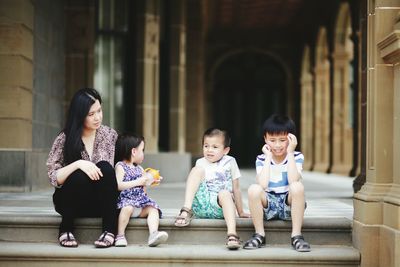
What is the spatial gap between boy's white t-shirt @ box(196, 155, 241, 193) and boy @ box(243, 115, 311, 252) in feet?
0.86

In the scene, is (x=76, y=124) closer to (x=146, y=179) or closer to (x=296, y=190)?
(x=146, y=179)

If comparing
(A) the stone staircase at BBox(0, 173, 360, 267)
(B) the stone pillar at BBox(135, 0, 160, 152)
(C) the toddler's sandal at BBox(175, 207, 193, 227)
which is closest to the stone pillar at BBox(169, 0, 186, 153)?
(B) the stone pillar at BBox(135, 0, 160, 152)

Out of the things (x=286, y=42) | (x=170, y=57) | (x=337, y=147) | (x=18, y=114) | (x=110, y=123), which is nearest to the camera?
(x=18, y=114)

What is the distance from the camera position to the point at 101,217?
17.6ft

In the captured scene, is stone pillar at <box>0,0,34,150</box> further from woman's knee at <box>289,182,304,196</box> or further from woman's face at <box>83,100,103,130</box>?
woman's knee at <box>289,182,304,196</box>

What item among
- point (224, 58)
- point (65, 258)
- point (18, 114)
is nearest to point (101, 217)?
point (65, 258)

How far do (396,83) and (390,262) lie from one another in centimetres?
119

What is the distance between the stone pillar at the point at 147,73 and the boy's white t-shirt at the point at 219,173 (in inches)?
249

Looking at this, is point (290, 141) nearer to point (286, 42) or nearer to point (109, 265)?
point (109, 265)

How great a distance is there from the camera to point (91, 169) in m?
5.05

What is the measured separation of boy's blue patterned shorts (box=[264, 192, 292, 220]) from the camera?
5.29m

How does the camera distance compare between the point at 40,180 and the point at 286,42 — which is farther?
the point at 286,42

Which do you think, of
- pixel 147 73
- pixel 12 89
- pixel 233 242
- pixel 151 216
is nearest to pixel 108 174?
pixel 151 216

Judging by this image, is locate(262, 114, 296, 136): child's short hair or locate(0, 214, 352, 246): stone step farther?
locate(0, 214, 352, 246): stone step
